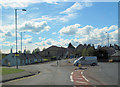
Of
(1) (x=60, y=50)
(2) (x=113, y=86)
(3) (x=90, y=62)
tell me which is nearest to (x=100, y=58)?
(3) (x=90, y=62)

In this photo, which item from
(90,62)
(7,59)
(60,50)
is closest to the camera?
(90,62)

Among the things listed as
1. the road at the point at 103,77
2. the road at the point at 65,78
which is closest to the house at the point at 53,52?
the road at the point at 65,78

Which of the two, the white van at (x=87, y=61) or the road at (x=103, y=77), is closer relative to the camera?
the road at (x=103, y=77)

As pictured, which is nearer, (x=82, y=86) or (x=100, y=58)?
(x=82, y=86)

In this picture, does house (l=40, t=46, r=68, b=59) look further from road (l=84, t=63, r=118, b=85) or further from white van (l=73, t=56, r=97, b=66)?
road (l=84, t=63, r=118, b=85)

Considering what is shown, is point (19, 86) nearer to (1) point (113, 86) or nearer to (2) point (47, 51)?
(1) point (113, 86)

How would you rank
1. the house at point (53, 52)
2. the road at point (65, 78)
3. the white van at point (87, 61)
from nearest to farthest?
the road at point (65, 78)
the white van at point (87, 61)
the house at point (53, 52)

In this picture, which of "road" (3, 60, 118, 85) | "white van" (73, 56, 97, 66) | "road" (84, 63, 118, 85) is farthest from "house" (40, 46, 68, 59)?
"road" (84, 63, 118, 85)

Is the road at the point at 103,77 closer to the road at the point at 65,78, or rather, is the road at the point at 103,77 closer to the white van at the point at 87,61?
the road at the point at 65,78

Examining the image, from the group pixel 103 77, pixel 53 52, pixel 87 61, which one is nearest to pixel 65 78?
pixel 103 77

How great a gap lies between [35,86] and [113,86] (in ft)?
16.1

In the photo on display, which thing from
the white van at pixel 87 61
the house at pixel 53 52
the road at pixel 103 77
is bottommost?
the road at pixel 103 77

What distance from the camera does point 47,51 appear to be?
122750mm

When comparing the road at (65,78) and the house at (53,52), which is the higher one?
the house at (53,52)
